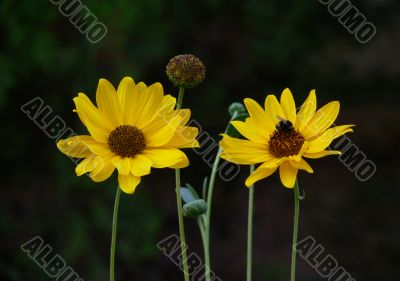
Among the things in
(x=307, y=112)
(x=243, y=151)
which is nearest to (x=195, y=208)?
(x=243, y=151)

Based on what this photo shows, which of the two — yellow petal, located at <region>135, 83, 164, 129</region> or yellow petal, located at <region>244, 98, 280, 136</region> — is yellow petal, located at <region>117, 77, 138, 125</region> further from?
yellow petal, located at <region>244, 98, 280, 136</region>

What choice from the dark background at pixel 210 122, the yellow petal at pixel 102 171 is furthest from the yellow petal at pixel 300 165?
the dark background at pixel 210 122

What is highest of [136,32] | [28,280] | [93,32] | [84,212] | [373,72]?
[373,72]

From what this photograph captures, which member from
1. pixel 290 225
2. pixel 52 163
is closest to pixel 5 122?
pixel 52 163

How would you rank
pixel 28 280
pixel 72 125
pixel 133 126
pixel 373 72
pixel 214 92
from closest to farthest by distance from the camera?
pixel 133 126
pixel 28 280
pixel 72 125
pixel 214 92
pixel 373 72

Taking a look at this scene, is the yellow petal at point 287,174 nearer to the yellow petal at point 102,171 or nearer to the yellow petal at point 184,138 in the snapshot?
the yellow petal at point 184,138

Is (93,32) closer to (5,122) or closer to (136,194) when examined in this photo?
(5,122)

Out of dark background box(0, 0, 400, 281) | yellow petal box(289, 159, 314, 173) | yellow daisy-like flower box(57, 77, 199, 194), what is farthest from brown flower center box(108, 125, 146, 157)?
dark background box(0, 0, 400, 281)
